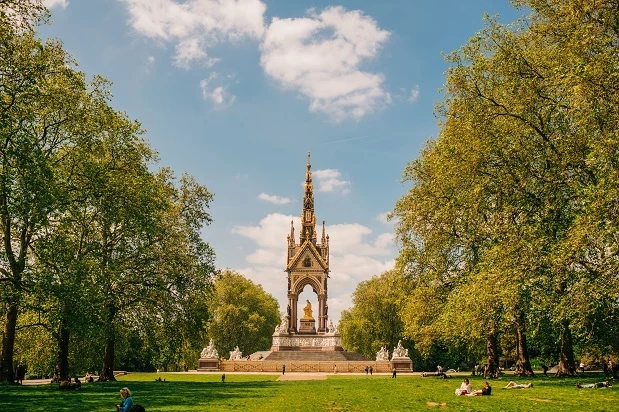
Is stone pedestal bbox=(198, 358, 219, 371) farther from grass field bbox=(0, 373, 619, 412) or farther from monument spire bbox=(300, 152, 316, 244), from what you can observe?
Result: grass field bbox=(0, 373, 619, 412)

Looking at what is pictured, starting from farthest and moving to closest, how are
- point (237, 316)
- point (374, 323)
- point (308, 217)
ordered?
1. point (237, 316)
2. point (374, 323)
3. point (308, 217)

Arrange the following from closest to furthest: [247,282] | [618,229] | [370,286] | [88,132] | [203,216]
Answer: [618,229], [88,132], [203,216], [370,286], [247,282]

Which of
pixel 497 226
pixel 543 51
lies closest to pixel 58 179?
pixel 497 226

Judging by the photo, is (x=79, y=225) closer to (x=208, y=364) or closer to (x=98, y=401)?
(x=98, y=401)

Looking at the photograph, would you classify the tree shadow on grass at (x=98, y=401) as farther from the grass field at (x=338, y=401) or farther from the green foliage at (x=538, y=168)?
the green foliage at (x=538, y=168)

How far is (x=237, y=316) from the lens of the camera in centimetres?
8625

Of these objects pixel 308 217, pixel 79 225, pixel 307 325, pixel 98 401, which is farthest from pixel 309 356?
pixel 98 401

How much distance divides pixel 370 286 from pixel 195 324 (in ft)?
160

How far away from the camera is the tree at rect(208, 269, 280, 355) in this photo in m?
85.7

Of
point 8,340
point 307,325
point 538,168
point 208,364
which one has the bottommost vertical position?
point 208,364

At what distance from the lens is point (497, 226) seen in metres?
24.2

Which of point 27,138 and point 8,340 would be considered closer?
point 27,138

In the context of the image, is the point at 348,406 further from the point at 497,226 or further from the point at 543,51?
the point at 543,51

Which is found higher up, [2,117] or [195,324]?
[2,117]
